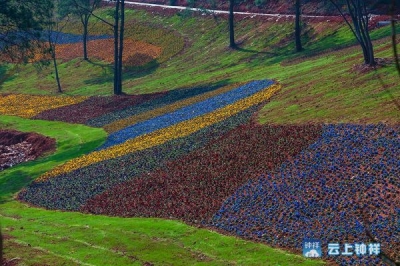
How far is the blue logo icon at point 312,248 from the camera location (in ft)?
68.2

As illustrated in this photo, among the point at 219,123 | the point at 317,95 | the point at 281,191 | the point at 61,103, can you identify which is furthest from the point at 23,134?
the point at 281,191

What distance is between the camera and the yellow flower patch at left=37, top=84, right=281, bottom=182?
1625 inches

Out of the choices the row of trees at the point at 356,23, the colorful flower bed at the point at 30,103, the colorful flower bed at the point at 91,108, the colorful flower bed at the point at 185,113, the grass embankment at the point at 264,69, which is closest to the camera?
the grass embankment at the point at 264,69

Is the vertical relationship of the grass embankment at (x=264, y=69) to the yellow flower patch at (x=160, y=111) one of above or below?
above

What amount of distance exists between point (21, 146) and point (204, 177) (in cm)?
2501

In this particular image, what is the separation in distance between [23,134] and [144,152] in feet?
61.0

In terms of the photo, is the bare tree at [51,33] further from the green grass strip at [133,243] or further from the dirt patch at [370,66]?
the green grass strip at [133,243]

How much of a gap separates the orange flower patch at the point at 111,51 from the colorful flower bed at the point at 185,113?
1445 inches

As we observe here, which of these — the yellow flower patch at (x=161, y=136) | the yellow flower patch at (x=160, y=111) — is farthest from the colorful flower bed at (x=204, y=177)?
the yellow flower patch at (x=160, y=111)

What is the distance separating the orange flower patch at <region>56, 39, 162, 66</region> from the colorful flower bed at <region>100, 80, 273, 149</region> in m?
36.7

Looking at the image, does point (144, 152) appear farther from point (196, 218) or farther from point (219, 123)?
point (196, 218)

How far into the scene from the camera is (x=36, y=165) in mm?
43750

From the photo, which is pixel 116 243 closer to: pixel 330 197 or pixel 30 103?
pixel 330 197

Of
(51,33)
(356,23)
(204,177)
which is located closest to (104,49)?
(51,33)
